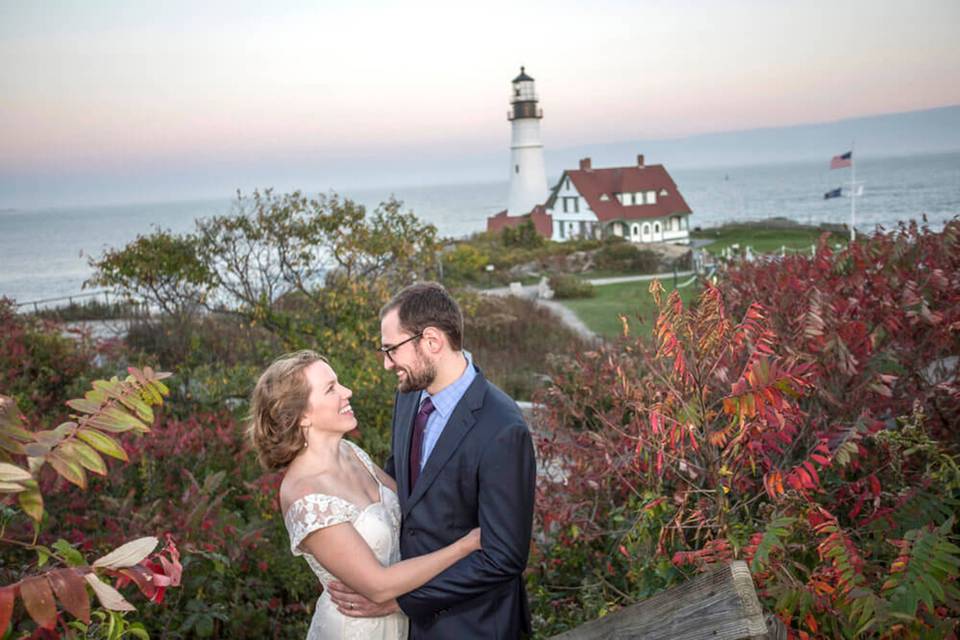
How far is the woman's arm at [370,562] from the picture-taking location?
10.5 ft

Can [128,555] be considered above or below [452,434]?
above

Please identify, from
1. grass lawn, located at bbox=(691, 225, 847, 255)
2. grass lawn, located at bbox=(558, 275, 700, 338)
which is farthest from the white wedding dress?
grass lawn, located at bbox=(691, 225, 847, 255)

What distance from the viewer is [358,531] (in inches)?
137

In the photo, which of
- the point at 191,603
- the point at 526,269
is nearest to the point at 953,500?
the point at 191,603

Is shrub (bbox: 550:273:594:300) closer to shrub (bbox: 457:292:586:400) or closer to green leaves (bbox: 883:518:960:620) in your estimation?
shrub (bbox: 457:292:586:400)

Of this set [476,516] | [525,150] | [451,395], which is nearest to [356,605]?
[476,516]

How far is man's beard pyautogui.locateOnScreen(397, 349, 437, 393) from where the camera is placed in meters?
3.43

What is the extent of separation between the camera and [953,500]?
131 inches

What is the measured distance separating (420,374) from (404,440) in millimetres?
411

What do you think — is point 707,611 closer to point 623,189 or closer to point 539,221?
point 623,189

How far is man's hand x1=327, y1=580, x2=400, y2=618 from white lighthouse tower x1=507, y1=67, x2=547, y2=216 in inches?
2609

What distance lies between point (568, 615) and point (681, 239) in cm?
6050

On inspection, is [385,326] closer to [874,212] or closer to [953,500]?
[953,500]

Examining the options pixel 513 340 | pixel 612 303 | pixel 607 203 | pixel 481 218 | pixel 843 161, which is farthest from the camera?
pixel 481 218
